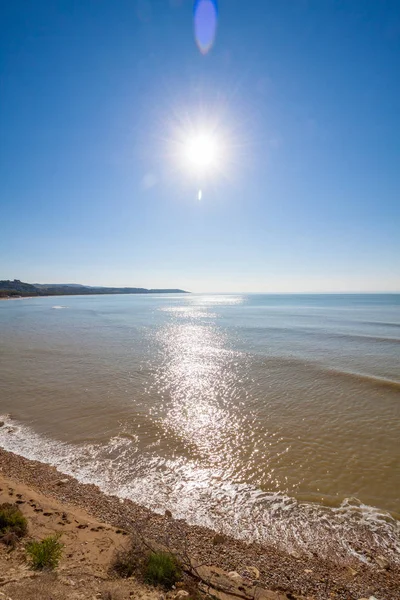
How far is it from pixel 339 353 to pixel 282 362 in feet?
22.3

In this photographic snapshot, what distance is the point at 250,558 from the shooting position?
5926 millimetres

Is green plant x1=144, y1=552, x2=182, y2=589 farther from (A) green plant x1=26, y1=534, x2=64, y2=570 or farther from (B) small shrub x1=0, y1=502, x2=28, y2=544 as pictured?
(B) small shrub x1=0, y1=502, x2=28, y2=544

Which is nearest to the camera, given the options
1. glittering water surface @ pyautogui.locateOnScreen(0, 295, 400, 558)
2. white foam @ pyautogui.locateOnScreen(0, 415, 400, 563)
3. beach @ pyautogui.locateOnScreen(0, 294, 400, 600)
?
beach @ pyautogui.locateOnScreen(0, 294, 400, 600)

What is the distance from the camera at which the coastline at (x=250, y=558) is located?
5.28 metres

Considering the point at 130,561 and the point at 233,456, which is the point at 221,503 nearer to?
the point at 233,456

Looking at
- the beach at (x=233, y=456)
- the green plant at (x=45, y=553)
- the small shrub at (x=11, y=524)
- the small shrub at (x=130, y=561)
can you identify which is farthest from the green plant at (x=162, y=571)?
the small shrub at (x=11, y=524)

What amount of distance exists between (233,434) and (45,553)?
785 cm

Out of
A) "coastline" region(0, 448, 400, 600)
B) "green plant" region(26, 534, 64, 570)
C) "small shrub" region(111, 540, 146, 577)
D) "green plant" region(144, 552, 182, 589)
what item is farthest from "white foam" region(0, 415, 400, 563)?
"green plant" region(26, 534, 64, 570)

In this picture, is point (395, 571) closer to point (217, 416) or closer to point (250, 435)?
point (250, 435)

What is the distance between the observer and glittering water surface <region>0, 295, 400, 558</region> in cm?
759

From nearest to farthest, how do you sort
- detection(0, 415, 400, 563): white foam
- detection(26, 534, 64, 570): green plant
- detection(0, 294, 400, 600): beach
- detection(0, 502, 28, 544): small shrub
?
1. detection(26, 534, 64, 570): green plant
2. detection(0, 502, 28, 544): small shrub
3. detection(0, 294, 400, 600): beach
4. detection(0, 415, 400, 563): white foam

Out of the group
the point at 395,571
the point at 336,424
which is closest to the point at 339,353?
the point at 336,424

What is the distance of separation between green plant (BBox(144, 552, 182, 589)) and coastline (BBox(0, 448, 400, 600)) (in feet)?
3.23

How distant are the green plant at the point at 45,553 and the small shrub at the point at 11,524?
20.5 inches
